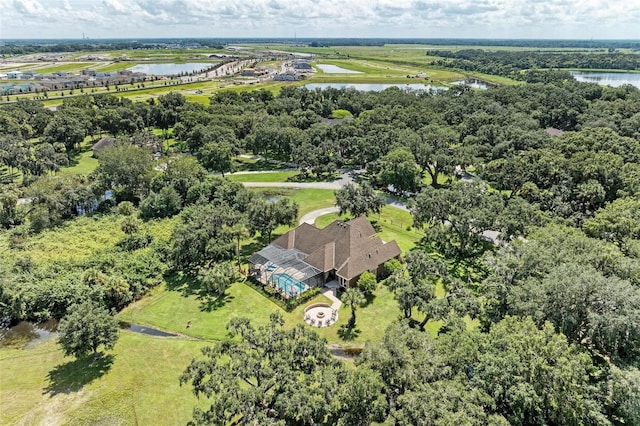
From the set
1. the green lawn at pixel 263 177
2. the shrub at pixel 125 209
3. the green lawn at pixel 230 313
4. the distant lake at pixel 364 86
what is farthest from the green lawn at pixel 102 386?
the distant lake at pixel 364 86

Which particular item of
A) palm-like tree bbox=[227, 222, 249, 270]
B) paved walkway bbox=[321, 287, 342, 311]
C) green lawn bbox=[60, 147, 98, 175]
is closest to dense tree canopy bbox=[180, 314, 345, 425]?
paved walkway bbox=[321, 287, 342, 311]

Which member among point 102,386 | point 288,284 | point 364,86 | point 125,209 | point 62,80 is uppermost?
point 364,86

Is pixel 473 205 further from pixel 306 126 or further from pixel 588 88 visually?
pixel 588 88

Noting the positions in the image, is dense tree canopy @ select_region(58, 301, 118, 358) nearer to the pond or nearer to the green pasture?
the pond

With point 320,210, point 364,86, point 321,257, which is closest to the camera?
point 321,257

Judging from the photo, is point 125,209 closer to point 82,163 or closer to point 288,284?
point 288,284

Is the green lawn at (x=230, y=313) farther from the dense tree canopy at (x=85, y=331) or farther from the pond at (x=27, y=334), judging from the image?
the dense tree canopy at (x=85, y=331)

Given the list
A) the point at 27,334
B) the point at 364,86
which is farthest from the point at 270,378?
the point at 364,86

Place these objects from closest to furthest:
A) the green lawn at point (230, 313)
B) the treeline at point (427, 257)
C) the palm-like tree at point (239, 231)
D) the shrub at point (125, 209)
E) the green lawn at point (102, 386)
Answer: the treeline at point (427, 257), the green lawn at point (102, 386), the green lawn at point (230, 313), the palm-like tree at point (239, 231), the shrub at point (125, 209)
